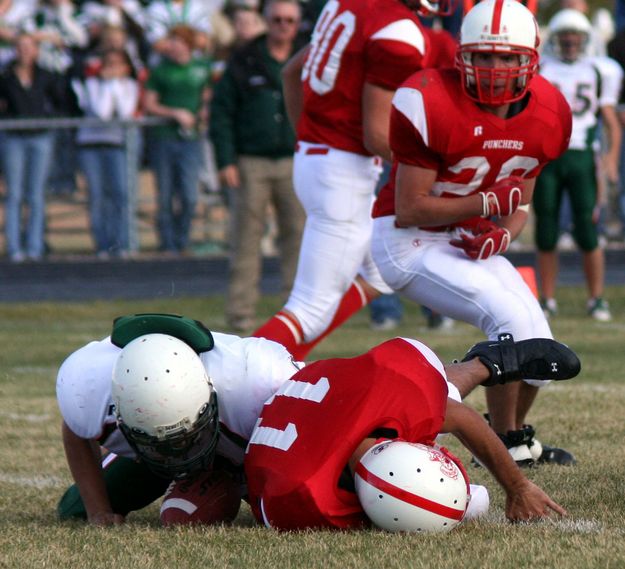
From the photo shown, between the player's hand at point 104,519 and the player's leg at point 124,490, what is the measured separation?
13 centimetres

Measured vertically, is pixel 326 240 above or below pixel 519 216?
below

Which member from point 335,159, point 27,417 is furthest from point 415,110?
point 27,417

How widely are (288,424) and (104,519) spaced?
692 mm

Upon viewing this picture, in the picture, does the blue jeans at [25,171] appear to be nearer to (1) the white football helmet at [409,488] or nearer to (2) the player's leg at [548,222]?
(2) the player's leg at [548,222]

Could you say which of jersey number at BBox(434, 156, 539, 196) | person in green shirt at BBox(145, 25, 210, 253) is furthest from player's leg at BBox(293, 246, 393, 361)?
person in green shirt at BBox(145, 25, 210, 253)

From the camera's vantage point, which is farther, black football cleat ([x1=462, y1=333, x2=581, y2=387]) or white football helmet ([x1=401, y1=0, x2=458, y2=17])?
white football helmet ([x1=401, y1=0, x2=458, y2=17])

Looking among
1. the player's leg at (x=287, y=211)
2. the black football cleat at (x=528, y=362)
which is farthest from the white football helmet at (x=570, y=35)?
the black football cleat at (x=528, y=362)

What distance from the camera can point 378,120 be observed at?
19.4 ft

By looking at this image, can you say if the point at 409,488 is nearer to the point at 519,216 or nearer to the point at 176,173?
the point at 519,216

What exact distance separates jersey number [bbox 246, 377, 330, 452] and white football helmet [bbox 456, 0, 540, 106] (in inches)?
53.3

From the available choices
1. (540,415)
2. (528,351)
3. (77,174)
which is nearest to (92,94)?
(77,174)

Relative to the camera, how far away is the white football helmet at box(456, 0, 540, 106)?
15.8ft

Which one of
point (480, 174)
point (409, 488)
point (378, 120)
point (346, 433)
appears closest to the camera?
point (409, 488)

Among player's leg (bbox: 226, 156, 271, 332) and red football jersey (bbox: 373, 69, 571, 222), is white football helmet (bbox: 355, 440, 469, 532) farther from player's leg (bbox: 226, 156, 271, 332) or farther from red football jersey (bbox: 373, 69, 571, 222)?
player's leg (bbox: 226, 156, 271, 332)
